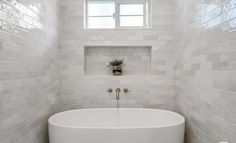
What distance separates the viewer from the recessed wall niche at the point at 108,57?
8.87ft

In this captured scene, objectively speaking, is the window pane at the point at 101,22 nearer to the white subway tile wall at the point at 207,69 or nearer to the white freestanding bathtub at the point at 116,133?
the white subway tile wall at the point at 207,69

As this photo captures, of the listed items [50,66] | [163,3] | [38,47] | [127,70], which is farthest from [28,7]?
[163,3]

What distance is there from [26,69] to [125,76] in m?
1.40

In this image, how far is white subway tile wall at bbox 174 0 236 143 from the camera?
Answer: 1.26 metres

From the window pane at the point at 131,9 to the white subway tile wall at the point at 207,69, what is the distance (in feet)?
2.35

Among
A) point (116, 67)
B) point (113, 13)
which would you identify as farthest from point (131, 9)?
point (116, 67)

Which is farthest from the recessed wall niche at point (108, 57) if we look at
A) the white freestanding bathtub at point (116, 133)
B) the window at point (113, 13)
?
the white freestanding bathtub at point (116, 133)

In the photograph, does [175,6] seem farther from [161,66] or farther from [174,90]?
[174,90]

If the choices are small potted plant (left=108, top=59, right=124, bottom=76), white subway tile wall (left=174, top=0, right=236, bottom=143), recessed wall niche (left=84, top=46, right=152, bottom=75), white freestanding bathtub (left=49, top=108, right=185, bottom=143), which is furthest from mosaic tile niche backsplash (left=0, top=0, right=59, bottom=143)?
white subway tile wall (left=174, top=0, right=236, bottom=143)

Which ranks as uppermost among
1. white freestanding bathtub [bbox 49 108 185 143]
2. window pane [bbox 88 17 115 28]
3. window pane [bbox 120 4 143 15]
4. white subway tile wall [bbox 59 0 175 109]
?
window pane [bbox 120 4 143 15]

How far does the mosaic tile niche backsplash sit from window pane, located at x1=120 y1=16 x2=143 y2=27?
111 centimetres

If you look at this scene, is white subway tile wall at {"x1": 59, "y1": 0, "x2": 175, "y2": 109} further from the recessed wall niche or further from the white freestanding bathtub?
the white freestanding bathtub

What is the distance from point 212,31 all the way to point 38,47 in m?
1.81

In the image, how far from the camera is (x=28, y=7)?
161 centimetres
